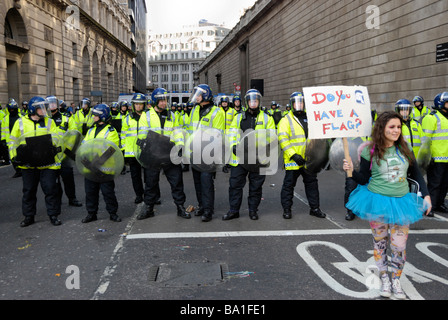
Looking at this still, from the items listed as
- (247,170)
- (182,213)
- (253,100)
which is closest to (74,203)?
(182,213)

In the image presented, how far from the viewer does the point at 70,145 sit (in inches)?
283

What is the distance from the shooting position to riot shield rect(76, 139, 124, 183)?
628 centimetres

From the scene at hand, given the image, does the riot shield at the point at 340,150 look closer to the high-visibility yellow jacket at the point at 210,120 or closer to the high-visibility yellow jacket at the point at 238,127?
the high-visibility yellow jacket at the point at 238,127

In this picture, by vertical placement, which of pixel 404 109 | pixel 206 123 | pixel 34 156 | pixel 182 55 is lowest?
pixel 34 156

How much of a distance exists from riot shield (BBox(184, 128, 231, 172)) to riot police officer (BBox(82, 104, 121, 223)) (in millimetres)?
1192

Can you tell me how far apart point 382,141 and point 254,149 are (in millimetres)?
3047

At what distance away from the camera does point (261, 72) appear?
3384 cm

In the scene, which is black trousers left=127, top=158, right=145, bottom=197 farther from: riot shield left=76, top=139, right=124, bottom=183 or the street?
riot shield left=76, top=139, right=124, bottom=183

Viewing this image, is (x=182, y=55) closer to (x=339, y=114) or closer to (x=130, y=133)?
(x=130, y=133)

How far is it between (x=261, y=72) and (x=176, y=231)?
29268 mm

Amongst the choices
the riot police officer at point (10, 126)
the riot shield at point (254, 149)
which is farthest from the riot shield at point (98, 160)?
the riot police officer at point (10, 126)

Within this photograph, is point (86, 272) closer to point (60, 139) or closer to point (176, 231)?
point (176, 231)

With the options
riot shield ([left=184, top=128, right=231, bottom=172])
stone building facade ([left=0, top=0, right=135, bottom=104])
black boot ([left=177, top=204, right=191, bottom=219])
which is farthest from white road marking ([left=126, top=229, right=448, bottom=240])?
stone building facade ([left=0, top=0, right=135, bottom=104])

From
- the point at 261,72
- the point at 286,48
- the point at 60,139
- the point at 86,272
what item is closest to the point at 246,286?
the point at 86,272
